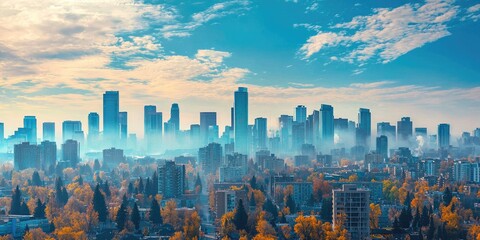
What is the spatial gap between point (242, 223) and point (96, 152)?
361ft

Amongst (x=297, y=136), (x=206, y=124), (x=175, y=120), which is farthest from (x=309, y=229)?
(x=175, y=120)

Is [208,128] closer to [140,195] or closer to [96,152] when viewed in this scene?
[96,152]

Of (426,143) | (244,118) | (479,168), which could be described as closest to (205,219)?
(479,168)

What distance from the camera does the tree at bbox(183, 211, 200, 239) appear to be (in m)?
29.1

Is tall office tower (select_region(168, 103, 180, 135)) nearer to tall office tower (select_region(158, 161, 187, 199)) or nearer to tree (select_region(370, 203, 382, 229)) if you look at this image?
tall office tower (select_region(158, 161, 187, 199))

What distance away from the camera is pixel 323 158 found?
283 ft

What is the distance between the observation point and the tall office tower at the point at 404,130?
411 ft

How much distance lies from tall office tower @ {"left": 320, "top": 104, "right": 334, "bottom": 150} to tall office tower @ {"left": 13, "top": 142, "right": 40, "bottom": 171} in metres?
64.2

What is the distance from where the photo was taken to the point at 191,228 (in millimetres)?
29750

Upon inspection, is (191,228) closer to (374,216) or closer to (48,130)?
(374,216)

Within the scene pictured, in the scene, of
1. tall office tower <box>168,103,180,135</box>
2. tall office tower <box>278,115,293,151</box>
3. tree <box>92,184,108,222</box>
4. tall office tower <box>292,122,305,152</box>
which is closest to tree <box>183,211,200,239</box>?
tree <box>92,184,108,222</box>

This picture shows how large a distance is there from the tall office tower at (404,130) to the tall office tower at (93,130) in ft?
236

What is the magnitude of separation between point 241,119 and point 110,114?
121 feet

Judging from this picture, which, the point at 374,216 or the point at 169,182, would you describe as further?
the point at 169,182
